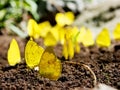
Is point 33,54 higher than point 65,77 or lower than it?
higher

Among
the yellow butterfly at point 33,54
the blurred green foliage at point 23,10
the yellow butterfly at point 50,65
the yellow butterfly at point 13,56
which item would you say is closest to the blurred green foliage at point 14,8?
the blurred green foliage at point 23,10

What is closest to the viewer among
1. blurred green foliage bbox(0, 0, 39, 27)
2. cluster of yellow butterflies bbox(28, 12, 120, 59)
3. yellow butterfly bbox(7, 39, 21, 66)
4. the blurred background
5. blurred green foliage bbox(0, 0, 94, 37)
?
yellow butterfly bbox(7, 39, 21, 66)

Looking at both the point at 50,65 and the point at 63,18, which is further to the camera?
the point at 63,18

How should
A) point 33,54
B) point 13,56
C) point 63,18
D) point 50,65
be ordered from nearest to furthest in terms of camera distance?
1. point 50,65
2. point 33,54
3. point 13,56
4. point 63,18

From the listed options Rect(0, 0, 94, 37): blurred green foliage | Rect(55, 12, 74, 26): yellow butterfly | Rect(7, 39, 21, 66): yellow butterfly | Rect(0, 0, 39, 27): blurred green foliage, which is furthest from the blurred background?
Rect(7, 39, 21, 66): yellow butterfly

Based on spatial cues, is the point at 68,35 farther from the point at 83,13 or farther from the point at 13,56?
the point at 83,13

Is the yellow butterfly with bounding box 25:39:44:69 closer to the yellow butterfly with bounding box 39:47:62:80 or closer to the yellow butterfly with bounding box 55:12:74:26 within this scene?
the yellow butterfly with bounding box 39:47:62:80

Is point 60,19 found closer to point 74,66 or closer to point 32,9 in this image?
point 32,9

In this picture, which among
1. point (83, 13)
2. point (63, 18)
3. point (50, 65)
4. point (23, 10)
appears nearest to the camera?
point (50, 65)

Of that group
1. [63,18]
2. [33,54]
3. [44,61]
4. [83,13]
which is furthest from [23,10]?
[44,61]

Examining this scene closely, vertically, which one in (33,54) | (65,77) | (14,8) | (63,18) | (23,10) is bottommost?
(65,77)
